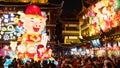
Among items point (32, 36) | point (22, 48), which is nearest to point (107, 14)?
point (32, 36)

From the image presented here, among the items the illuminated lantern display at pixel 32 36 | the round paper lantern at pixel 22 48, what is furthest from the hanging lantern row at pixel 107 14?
the round paper lantern at pixel 22 48

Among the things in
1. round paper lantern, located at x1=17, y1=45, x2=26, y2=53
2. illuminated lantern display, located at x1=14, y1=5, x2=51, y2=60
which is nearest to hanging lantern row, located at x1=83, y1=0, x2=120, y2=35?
illuminated lantern display, located at x1=14, y1=5, x2=51, y2=60

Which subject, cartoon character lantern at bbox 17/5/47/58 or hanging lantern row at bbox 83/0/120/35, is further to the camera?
hanging lantern row at bbox 83/0/120/35

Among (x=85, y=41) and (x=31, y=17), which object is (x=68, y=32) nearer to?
(x=85, y=41)

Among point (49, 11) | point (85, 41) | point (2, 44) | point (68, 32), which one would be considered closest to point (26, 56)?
point (85, 41)

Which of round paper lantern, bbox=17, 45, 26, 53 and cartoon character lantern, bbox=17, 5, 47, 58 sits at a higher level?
cartoon character lantern, bbox=17, 5, 47, 58

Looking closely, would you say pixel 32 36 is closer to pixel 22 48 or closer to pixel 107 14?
pixel 22 48

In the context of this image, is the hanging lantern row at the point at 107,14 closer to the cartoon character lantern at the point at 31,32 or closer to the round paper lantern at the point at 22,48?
the cartoon character lantern at the point at 31,32

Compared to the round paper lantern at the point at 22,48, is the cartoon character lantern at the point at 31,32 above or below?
above

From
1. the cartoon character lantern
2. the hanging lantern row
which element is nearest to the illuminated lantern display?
the cartoon character lantern

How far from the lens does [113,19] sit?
33.1m

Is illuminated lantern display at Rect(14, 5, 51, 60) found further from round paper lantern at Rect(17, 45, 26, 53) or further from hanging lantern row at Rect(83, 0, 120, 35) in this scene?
hanging lantern row at Rect(83, 0, 120, 35)

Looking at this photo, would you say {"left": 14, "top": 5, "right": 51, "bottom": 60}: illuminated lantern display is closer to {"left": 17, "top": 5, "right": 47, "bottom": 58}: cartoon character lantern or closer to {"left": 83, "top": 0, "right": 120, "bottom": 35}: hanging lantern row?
{"left": 17, "top": 5, "right": 47, "bottom": 58}: cartoon character lantern

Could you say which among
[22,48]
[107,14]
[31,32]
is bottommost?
[107,14]
